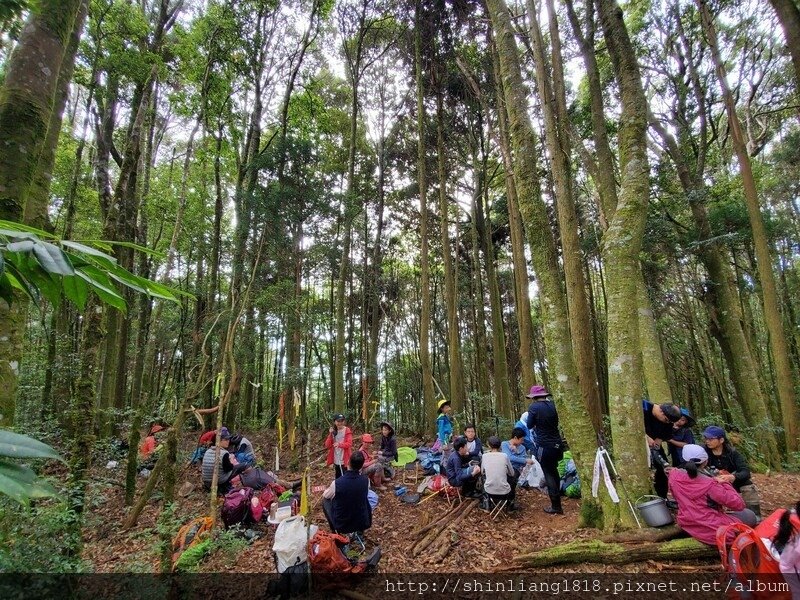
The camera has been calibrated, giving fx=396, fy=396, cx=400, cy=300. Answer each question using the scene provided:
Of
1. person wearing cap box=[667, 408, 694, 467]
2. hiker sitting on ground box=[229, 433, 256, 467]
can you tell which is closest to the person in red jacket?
hiker sitting on ground box=[229, 433, 256, 467]

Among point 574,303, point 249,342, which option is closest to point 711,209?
point 574,303

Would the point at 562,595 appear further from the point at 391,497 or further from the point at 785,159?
the point at 785,159

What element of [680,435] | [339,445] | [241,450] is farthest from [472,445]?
[241,450]

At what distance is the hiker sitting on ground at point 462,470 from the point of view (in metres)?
6.42

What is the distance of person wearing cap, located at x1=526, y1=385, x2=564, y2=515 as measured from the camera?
5.68 m

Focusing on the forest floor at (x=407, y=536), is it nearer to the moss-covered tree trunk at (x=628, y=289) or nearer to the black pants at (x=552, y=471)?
the black pants at (x=552, y=471)

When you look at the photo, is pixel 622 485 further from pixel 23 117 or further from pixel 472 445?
pixel 23 117

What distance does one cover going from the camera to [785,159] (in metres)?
13.3

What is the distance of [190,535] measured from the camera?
18.1 ft

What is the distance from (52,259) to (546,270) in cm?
475

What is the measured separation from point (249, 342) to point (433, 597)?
7784 mm

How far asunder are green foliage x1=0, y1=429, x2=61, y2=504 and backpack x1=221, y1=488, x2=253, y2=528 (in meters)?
6.13

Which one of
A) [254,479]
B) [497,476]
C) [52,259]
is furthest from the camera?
[254,479]

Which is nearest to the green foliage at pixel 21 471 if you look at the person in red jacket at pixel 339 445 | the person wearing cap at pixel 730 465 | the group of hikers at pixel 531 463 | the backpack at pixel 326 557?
the group of hikers at pixel 531 463
